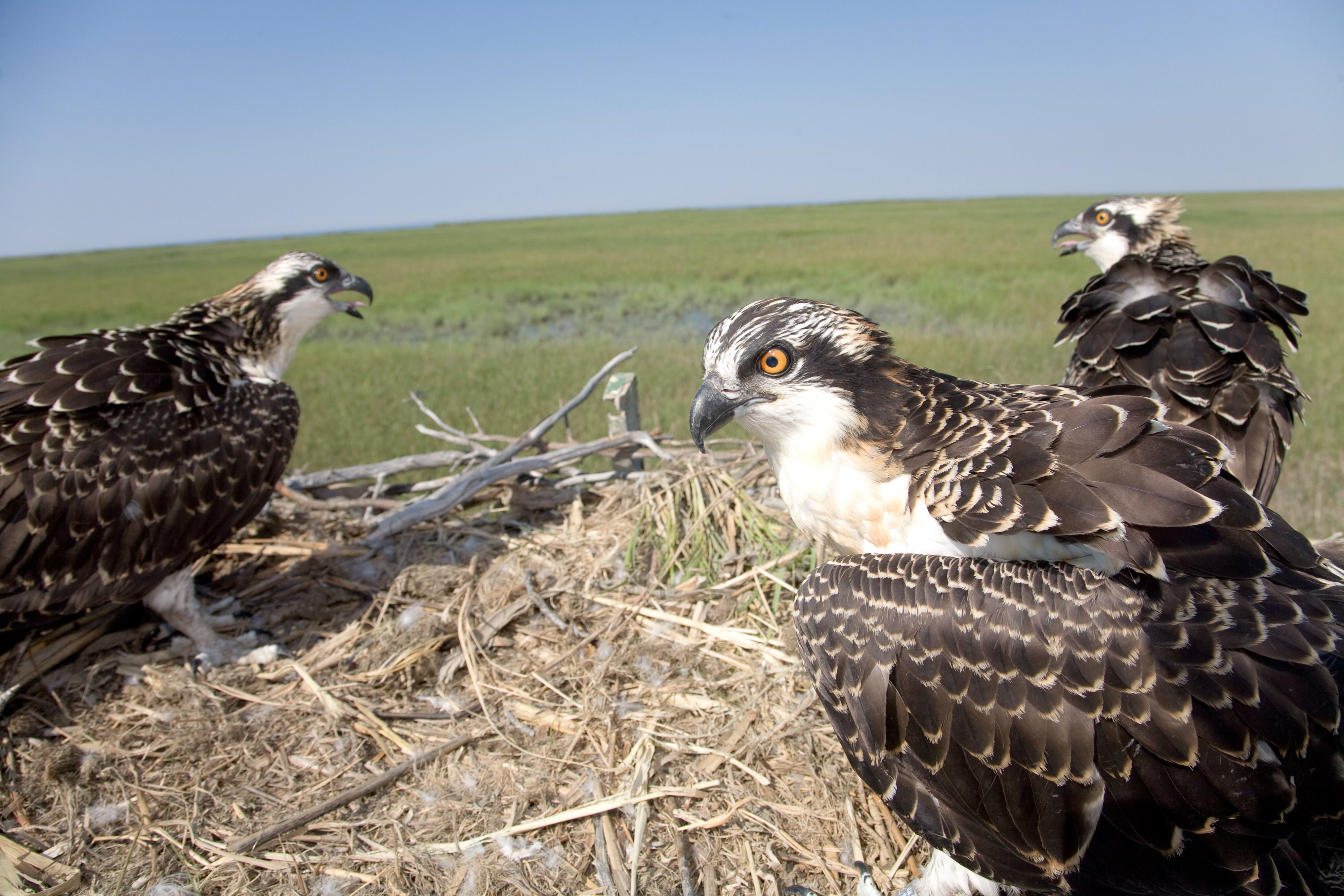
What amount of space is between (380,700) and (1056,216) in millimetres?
53283

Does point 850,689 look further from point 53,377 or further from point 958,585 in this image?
point 53,377

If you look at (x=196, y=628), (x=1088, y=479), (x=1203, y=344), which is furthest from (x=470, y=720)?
(x=1203, y=344)

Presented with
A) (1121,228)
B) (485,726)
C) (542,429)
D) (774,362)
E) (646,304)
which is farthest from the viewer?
(646,304)

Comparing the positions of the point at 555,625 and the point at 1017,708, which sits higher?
the point at 1017,708

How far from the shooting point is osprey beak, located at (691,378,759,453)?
103 inches

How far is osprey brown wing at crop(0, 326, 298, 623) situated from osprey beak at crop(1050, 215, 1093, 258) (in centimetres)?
622

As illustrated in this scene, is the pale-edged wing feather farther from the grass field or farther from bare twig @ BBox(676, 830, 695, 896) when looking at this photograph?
the grass field

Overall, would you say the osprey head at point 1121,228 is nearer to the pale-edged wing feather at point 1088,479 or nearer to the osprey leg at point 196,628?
the pale-edged wing feather at point 1088,479

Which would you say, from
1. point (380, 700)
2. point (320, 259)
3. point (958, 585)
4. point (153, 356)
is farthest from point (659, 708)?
point (320, 259)

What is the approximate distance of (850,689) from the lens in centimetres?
227

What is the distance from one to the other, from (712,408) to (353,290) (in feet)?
11.7

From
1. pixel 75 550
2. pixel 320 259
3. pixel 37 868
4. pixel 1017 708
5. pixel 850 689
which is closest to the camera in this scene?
pixel 1017 708

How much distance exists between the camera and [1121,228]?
5.88 metres

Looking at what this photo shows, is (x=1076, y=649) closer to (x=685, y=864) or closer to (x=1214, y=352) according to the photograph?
(x=685, y=864)
